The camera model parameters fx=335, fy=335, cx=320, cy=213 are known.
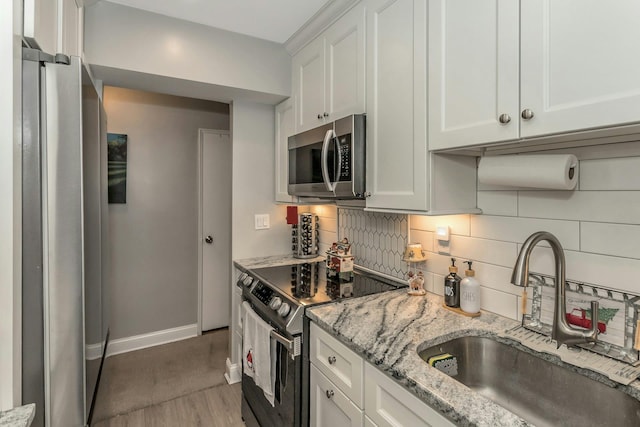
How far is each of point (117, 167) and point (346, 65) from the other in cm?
216

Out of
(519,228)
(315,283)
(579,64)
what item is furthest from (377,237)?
(579,64)

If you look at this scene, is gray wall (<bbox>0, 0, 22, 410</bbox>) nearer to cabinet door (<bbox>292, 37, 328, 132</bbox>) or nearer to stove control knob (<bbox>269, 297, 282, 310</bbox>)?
stove control knob (<bbox>269, 297, 282, 310</bbox>)

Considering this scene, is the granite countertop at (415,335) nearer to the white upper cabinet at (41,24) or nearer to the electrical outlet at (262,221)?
the electrical outlet at (262,221)

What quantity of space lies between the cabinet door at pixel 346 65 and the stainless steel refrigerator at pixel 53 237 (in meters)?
1.11

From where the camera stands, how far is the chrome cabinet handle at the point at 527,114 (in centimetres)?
95

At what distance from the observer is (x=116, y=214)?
9.32ft

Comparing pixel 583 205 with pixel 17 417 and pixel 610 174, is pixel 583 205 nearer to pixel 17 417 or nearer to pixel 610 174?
pixel 610 174

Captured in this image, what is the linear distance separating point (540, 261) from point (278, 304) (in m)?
1.11

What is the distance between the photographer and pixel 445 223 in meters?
1.59

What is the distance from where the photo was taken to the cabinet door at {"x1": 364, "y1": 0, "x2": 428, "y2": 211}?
51.3 inches

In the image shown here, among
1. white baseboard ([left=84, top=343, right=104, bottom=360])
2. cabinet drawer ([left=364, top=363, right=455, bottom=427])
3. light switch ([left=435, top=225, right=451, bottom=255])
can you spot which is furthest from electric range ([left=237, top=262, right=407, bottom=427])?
white baseboard ([left=84, top=343, right=104, bottom=360])

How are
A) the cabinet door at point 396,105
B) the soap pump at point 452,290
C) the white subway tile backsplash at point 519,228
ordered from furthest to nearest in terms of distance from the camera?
the soap pump at point 452,290 → the cabinet door at point 396,105 → the white subway tile backsplash at point 519,228

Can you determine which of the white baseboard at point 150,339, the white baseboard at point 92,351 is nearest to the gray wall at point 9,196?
the white baseboard at point 92,351

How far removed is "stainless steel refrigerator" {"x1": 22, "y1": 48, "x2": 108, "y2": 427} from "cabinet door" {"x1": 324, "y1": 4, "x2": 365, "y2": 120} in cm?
111
